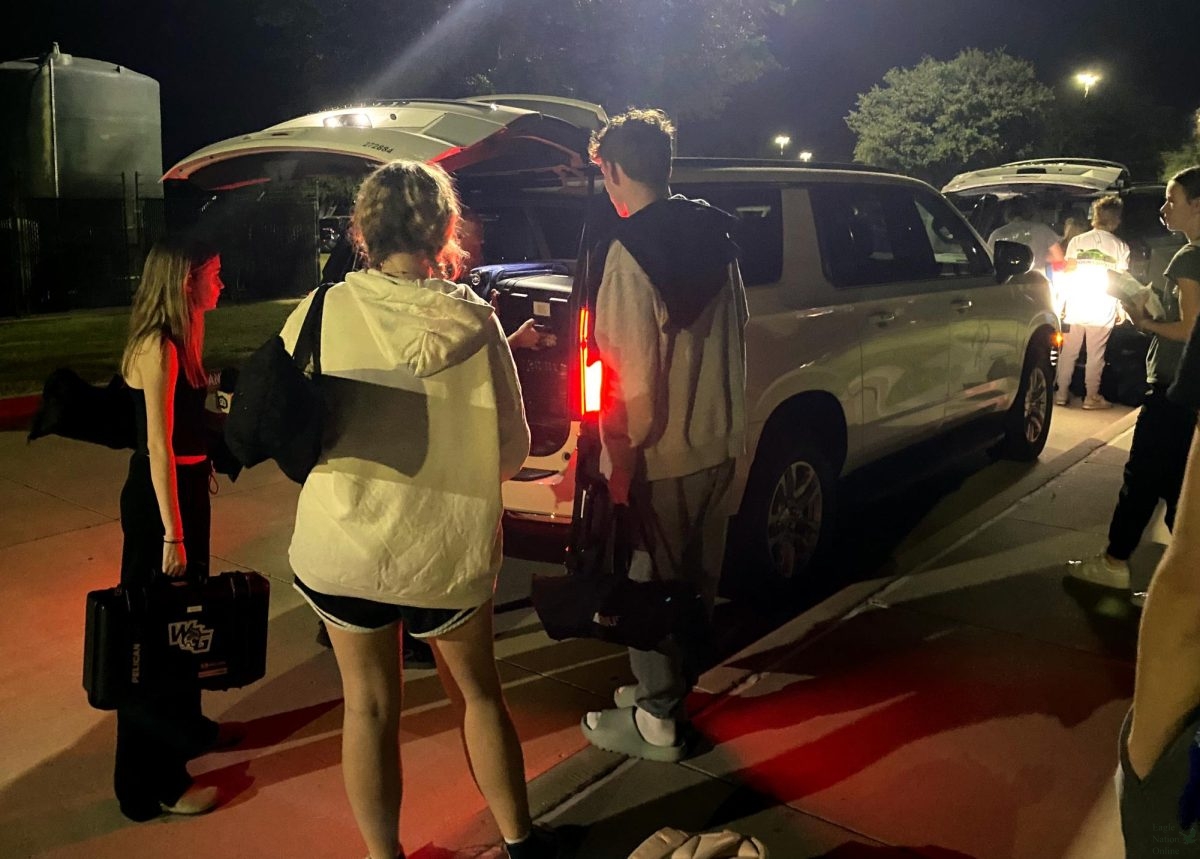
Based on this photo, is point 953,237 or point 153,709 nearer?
point 153,709

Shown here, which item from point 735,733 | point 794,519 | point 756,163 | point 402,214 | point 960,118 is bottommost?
point 735,733

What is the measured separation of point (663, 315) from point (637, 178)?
17.2 inches

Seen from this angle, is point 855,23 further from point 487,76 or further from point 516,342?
point 516,342

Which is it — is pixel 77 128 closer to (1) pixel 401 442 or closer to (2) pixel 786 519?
(2) pixel 786 519

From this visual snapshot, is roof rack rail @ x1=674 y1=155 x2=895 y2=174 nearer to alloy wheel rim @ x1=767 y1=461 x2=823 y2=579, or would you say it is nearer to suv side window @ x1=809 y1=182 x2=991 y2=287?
suv side window @ x1=809 y1=182 x2=991 y2=287

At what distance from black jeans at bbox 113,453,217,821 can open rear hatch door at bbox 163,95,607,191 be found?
129 cm

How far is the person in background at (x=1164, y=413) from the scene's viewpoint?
4.46m

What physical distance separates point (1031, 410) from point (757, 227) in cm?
357

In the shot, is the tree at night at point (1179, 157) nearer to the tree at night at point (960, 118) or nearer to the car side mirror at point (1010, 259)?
the tree at night at point (960, 118)

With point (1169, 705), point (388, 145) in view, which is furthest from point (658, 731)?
point (1169, 705)

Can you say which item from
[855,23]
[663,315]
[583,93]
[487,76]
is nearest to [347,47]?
[487,76]

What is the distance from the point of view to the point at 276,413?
239 centimetres

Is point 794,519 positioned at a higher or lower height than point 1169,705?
lower

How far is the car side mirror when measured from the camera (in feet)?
22.5
